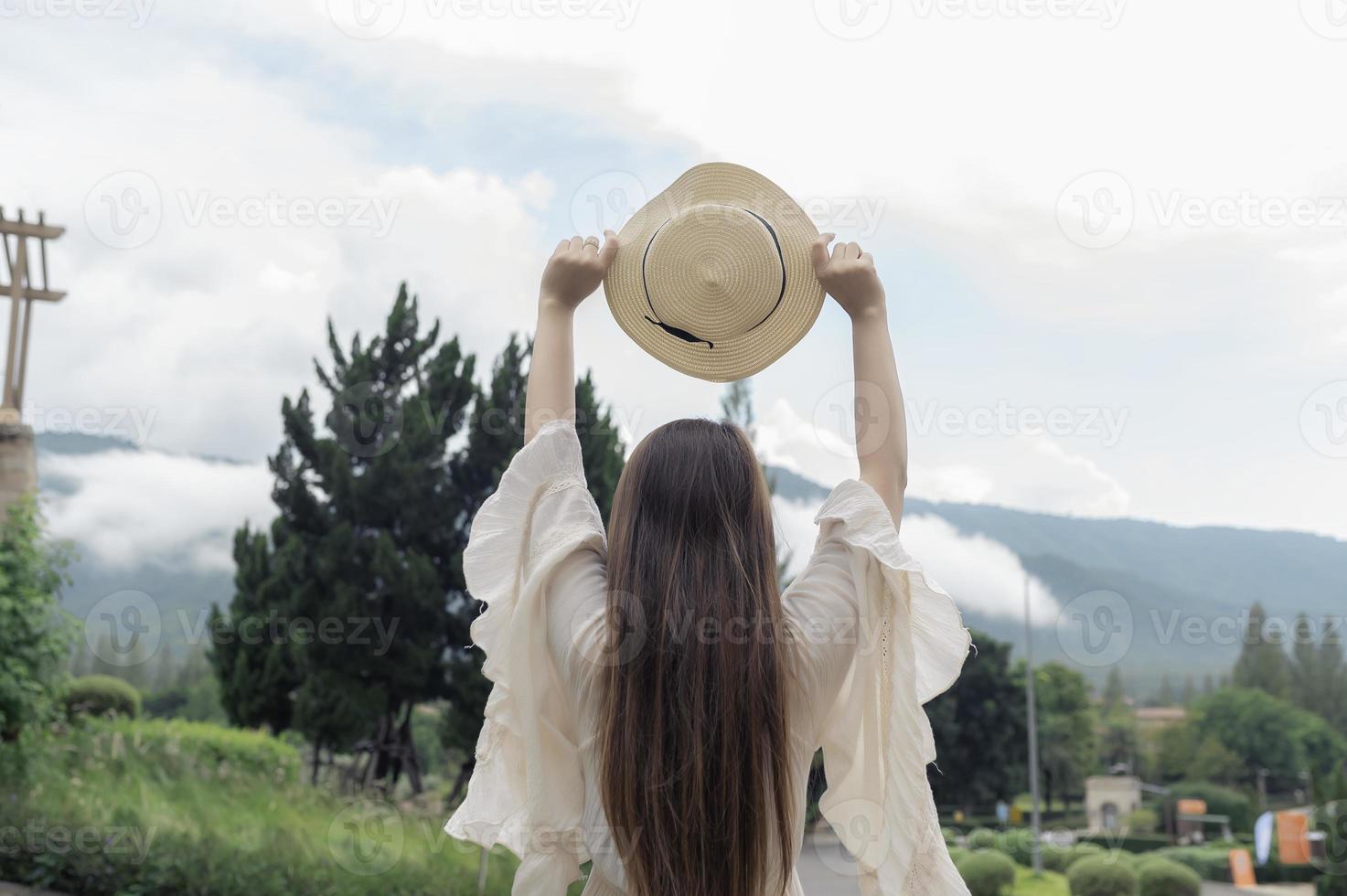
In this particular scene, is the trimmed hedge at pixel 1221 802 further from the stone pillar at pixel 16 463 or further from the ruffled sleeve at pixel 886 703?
the ruffled sleeve at pixel 886 703

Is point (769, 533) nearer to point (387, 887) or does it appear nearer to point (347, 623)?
point (387, 887)

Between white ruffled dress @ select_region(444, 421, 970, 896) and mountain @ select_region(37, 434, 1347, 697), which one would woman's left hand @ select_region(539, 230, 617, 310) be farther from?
mountain @ select_region(37, 434, 1347, 697)

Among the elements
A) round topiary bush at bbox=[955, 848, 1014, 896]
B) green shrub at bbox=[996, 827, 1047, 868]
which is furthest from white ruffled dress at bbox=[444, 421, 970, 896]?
green shrub at bbox=[996, 827, 1047, 868]

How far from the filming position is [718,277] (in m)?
1.85

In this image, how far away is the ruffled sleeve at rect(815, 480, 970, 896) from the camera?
4.78ft

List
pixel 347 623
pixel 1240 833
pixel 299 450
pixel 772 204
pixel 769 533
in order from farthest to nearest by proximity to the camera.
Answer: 1. pixel 1240 833
2. pixel 299 450
3. pixel 347 623
4. pixel 772 204
5. pixel 769 533

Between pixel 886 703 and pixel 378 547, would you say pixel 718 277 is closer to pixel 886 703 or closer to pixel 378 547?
pixel 886 703

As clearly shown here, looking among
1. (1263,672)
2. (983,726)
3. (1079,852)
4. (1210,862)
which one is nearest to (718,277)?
(1079,852)

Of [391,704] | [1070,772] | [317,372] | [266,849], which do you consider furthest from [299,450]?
[1070,772]

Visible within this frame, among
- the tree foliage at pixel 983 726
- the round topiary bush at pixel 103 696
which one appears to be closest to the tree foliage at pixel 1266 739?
the tree foliage at pixel 983 726

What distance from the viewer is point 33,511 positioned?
8.38 meters

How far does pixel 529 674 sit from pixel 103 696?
52.0 ft

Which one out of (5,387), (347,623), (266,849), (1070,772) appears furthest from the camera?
(1070,772)

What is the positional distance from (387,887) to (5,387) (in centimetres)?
625
